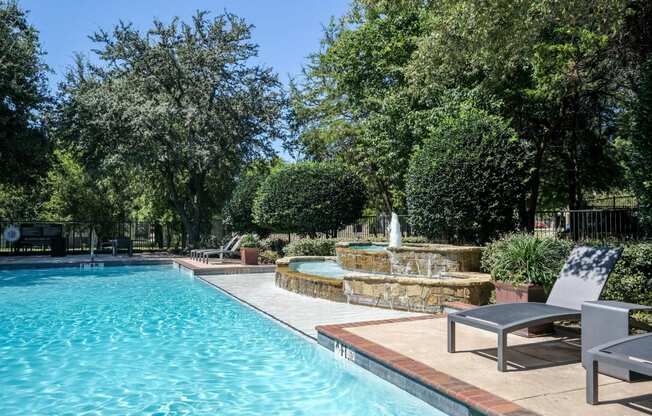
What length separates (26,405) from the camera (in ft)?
16.6

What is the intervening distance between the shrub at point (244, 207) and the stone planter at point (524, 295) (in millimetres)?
18631

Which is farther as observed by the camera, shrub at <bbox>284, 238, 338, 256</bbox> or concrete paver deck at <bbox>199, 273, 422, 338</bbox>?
shrub at <bbox>284, 238, 338, 256</bbox>

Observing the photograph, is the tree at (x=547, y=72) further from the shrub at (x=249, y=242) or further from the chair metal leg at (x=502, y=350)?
the shrub at (x=249, y=242)

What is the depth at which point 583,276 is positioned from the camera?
17.7ft

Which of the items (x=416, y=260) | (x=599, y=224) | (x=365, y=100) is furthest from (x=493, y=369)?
(x=365, y=100)

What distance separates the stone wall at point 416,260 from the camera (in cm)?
1055

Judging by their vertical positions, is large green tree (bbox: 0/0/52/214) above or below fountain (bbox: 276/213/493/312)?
above

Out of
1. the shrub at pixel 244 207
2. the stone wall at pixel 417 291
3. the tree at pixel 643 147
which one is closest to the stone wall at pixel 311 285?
the stone wall at pixel 417 291

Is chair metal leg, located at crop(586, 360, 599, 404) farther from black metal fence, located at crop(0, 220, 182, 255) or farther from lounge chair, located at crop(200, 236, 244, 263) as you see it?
black metal fence, located at crop(0, 220, 182, 255)

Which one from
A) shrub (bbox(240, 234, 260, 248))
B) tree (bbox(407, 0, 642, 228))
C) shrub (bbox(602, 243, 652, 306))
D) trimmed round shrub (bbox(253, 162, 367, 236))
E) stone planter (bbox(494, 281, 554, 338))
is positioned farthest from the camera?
trimmed round shrub (bbox(253, 162, 367, 236))

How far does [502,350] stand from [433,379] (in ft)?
2.39

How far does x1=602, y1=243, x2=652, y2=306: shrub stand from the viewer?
8.18 metres

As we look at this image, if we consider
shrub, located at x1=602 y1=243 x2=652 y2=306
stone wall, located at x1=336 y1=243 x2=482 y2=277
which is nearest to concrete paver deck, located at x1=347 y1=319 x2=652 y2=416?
shrub, located at x1=602 y1=243 x2=652 y2=306

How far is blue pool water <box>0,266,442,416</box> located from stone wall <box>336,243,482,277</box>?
3896mm
